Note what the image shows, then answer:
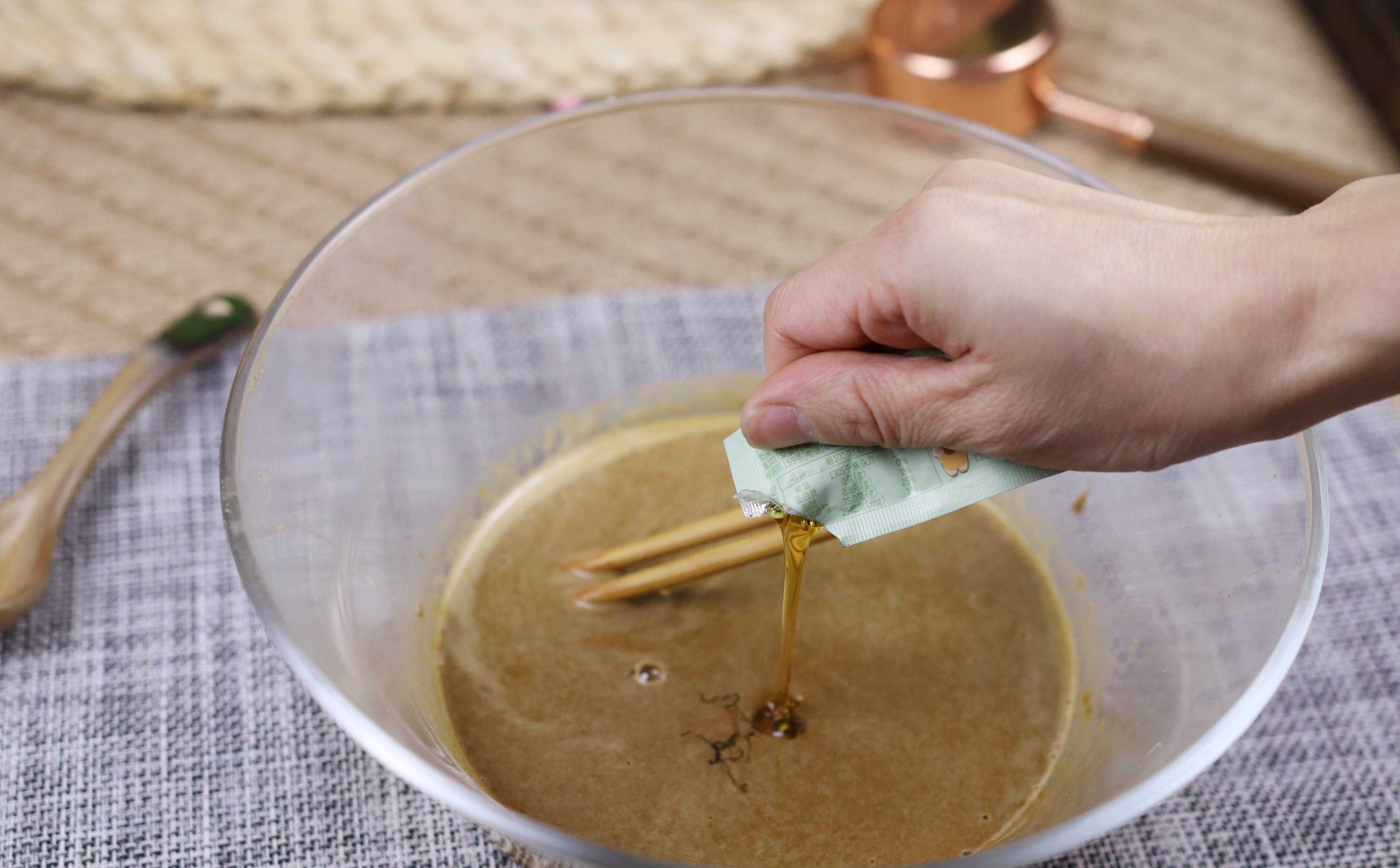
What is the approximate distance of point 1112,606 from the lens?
3.06ft

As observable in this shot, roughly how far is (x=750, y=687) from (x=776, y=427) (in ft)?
0.85

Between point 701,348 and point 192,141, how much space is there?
62 cm

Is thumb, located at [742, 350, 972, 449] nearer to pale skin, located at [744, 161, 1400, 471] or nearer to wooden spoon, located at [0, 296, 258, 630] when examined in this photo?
pale skin, located at [744, 161, 1400, 471]

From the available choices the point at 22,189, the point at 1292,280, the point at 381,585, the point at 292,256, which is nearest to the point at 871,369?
the point at 1292,280

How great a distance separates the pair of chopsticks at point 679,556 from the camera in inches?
36.0

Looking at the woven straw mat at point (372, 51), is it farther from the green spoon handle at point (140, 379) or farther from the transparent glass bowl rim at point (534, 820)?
the transparent glass bowl rim at point (534, 820)

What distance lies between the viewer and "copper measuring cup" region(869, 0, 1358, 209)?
4.12ft

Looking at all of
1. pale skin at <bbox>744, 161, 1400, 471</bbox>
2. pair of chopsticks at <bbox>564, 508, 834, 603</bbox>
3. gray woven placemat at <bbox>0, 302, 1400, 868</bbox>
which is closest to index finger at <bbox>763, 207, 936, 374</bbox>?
pale skin at <bbox>744, 161, 1400, 471</bbox>

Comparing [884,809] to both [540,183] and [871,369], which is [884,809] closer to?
[871,369]

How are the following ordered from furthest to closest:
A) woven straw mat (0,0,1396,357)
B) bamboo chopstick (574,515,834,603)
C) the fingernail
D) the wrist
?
1. woven straw mat (0,0,1396,357)
2. bamboo chopstick (574,515,834,603)
3. the fingernail
4. the wrist

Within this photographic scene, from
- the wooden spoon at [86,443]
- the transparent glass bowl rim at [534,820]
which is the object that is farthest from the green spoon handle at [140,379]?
the transparent glass bowl rim at [534,820]

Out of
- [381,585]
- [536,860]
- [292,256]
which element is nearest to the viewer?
[536,860]

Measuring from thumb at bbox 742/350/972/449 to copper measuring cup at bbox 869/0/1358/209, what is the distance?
681 mm

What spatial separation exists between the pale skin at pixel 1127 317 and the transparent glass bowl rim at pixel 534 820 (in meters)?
0.14
